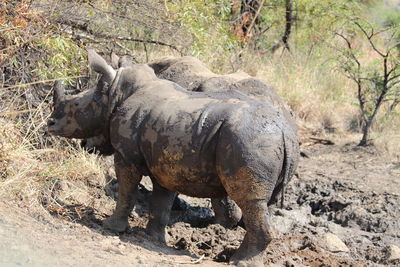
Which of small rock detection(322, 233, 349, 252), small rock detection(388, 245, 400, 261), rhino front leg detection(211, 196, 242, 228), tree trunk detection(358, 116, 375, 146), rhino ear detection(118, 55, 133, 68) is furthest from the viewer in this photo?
tree trunk detection(358, 116, 375, 146)

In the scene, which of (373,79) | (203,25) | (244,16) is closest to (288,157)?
(203,25)

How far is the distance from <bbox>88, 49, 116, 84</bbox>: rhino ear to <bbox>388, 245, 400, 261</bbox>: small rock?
3.22 m

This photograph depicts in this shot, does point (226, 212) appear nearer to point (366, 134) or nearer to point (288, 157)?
point (288, 157)

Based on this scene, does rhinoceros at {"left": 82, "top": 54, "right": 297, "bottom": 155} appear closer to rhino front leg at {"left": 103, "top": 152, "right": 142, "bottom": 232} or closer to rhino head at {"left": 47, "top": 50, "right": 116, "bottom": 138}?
rhino head at {"left": 47, "top": 50, "right": 116, "bottom": 138}

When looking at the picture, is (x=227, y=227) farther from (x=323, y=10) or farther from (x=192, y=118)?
(x=323, y=10)

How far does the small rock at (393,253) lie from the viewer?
6706 millimetres

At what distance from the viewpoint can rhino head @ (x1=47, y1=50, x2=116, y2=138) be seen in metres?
6.10

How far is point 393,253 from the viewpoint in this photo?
266 inches

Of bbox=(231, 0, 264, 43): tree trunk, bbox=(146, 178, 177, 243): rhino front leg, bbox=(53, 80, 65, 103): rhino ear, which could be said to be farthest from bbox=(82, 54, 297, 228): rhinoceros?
bbox=(231, 0, 264, 43): tree trunk

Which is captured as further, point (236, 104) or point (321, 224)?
point (321, 224)

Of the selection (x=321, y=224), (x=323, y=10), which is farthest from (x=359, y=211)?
(x=323, y=10)

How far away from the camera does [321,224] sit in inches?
302

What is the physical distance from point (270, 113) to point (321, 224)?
9.13 ft

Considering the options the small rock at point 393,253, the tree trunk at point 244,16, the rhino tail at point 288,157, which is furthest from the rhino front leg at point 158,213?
the tree trunk at point 244,16
